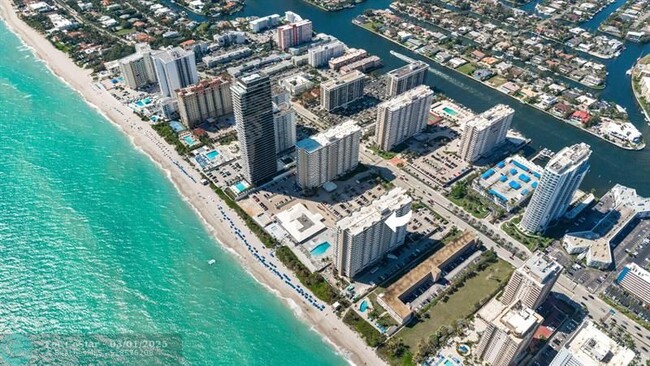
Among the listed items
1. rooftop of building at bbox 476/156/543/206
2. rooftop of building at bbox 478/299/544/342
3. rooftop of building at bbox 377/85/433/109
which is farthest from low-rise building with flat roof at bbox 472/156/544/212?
rooftop of building at bbox 478/299/544/342

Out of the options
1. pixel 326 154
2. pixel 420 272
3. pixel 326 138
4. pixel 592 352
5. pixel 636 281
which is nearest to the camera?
pixel 592 352

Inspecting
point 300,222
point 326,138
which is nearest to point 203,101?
point 326,138

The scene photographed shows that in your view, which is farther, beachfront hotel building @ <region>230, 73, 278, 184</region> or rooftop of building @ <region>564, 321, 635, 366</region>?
beachfront hotel building @ <region>230, 73, 278, 184</region>

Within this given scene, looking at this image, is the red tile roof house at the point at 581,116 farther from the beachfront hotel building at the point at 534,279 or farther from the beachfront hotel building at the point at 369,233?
the beachfront hotel building at the point at 369,233

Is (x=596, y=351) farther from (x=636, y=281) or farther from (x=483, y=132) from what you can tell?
(x=483, y=132)

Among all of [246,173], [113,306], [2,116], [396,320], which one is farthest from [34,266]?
[396,320]

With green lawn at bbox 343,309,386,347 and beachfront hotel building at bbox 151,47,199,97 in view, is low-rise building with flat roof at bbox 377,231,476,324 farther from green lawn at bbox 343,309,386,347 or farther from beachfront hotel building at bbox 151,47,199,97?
beachfront hotel building at bbox 151,47,199,97
